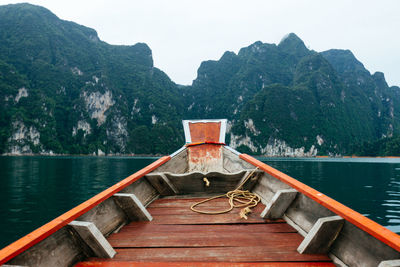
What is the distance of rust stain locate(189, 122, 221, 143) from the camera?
6.71m

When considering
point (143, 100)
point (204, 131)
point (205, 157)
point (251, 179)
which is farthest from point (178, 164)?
point (143, 100)

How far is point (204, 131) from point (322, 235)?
5.18 metres

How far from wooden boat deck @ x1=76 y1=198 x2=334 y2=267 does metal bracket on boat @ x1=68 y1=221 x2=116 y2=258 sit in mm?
54

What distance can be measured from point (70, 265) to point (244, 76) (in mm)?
185395

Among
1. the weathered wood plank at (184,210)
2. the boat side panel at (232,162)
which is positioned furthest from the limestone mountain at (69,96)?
the weathered wood plank at (184,210)

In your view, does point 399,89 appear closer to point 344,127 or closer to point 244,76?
point 344,127

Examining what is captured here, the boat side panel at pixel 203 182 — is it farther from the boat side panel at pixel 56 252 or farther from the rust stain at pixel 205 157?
A: the rust stain at pixel 205 157

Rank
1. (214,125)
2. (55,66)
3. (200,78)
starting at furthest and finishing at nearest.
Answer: (200,78)
(55,66)
(214,125)

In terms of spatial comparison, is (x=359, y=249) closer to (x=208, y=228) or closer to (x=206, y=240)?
(x=206, y=240)

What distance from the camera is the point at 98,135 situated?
130 m

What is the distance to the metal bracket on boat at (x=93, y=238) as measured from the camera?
170cm

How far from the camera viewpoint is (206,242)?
2.01 meters

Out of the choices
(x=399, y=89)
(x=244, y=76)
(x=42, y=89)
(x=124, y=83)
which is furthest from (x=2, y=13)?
(x=399, y=89)

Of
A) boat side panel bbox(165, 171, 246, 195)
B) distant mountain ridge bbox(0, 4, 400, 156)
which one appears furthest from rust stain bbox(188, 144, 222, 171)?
distant mountain ridge bbox(0, 4, 400, 156)
